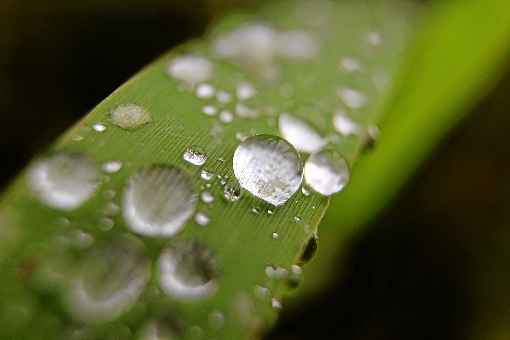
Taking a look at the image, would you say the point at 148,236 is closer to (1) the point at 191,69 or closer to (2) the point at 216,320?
(2) the point at 216,320

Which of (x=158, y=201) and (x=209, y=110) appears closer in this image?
→ (x=158, y=201)

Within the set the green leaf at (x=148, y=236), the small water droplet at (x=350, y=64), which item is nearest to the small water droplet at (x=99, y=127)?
the green leaf at (x=148, y=236)

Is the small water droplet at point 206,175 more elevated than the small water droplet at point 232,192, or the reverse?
the small water droplet at point 206,175

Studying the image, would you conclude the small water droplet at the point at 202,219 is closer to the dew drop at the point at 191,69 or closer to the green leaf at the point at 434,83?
the dew drop at the point at 191,69

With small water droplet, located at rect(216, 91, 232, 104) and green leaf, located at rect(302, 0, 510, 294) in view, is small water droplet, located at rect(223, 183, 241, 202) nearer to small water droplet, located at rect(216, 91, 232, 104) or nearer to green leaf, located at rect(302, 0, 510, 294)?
small water droplet, located at rect(216, 91, 232, 104)

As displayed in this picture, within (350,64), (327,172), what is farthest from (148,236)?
(350,64)

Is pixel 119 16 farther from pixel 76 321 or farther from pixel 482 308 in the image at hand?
pixel 482 308
